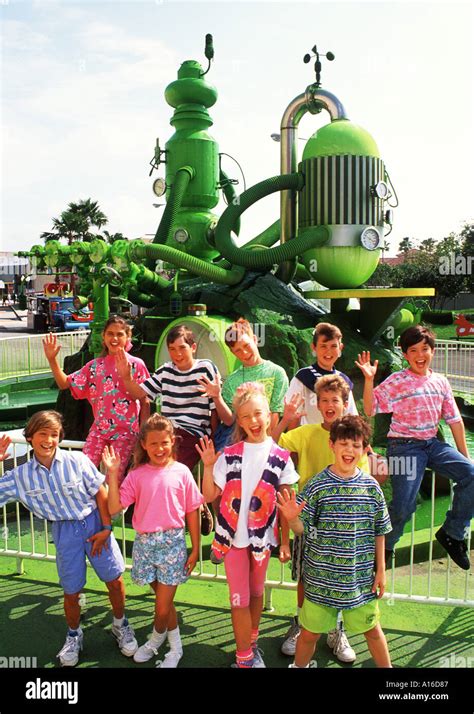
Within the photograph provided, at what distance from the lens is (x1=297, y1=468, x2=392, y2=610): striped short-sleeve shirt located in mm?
2965

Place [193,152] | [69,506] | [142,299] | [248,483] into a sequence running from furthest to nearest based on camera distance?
[193,152] < [142,299] < [69,506] < [248,483]

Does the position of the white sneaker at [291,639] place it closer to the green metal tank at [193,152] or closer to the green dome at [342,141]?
the green dome at [342,141]

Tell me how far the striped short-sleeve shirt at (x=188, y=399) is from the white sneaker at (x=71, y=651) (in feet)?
4.21

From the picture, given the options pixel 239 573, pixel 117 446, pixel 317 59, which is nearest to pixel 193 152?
pixel 317 59

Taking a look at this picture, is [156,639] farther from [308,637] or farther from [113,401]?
[113,401]

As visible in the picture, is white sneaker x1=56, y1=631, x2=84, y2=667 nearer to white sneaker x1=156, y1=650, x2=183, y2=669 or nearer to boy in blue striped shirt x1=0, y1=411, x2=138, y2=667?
boy in blue striped shirt x1=0, y1=411, x2=138, y2=667

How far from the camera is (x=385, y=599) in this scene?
3.87 meters

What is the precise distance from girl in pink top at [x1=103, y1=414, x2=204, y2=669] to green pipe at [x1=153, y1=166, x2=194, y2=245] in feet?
23.1

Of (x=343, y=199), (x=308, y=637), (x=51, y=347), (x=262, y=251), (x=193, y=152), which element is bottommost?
(x=308, y=637)

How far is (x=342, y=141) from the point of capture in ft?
28.3

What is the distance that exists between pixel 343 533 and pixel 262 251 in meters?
6.68

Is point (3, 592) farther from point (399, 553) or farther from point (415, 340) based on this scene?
point (415, 340)

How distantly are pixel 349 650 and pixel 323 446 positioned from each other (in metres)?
1.13

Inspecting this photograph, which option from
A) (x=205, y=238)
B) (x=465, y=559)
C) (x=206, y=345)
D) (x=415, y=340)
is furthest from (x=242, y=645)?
(x=205, y=238)
